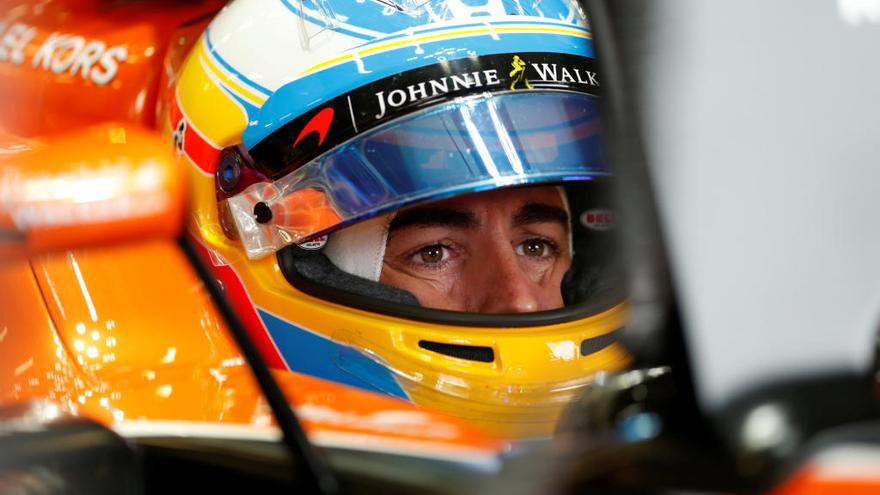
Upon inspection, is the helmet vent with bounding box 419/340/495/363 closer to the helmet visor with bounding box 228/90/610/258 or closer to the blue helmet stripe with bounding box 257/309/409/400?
the blue helmet stripe with bounding box 257/309/409/400

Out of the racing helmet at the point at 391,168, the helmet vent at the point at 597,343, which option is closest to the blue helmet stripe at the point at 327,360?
the racing helmet at the point at 391,168

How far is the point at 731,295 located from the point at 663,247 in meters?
0.04

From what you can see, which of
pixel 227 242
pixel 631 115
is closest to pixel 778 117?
pixel 631 115

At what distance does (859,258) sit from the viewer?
61 cm

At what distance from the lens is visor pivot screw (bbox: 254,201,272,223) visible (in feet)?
4.81

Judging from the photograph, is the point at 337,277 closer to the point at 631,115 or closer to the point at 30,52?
the point at 30,52

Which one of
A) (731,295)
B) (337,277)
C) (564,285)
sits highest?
(731,295)

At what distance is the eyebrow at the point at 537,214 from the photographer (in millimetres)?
1593

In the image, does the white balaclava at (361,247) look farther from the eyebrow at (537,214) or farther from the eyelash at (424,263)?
the eyebrow at (537,214)

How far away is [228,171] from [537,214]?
0.43 metres

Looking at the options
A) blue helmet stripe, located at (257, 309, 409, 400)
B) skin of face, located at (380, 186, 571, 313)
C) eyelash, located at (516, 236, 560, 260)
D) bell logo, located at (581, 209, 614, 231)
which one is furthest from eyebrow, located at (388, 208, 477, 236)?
bell logo, located at (581, 209, 614, 231)

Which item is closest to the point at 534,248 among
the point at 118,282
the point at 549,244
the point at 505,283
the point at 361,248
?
the point at 549,244

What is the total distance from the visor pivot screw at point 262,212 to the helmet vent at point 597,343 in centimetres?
44

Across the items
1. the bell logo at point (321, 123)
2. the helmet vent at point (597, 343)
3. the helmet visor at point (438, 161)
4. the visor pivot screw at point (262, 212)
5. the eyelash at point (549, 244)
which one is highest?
the bell logo at point (321, 123)
